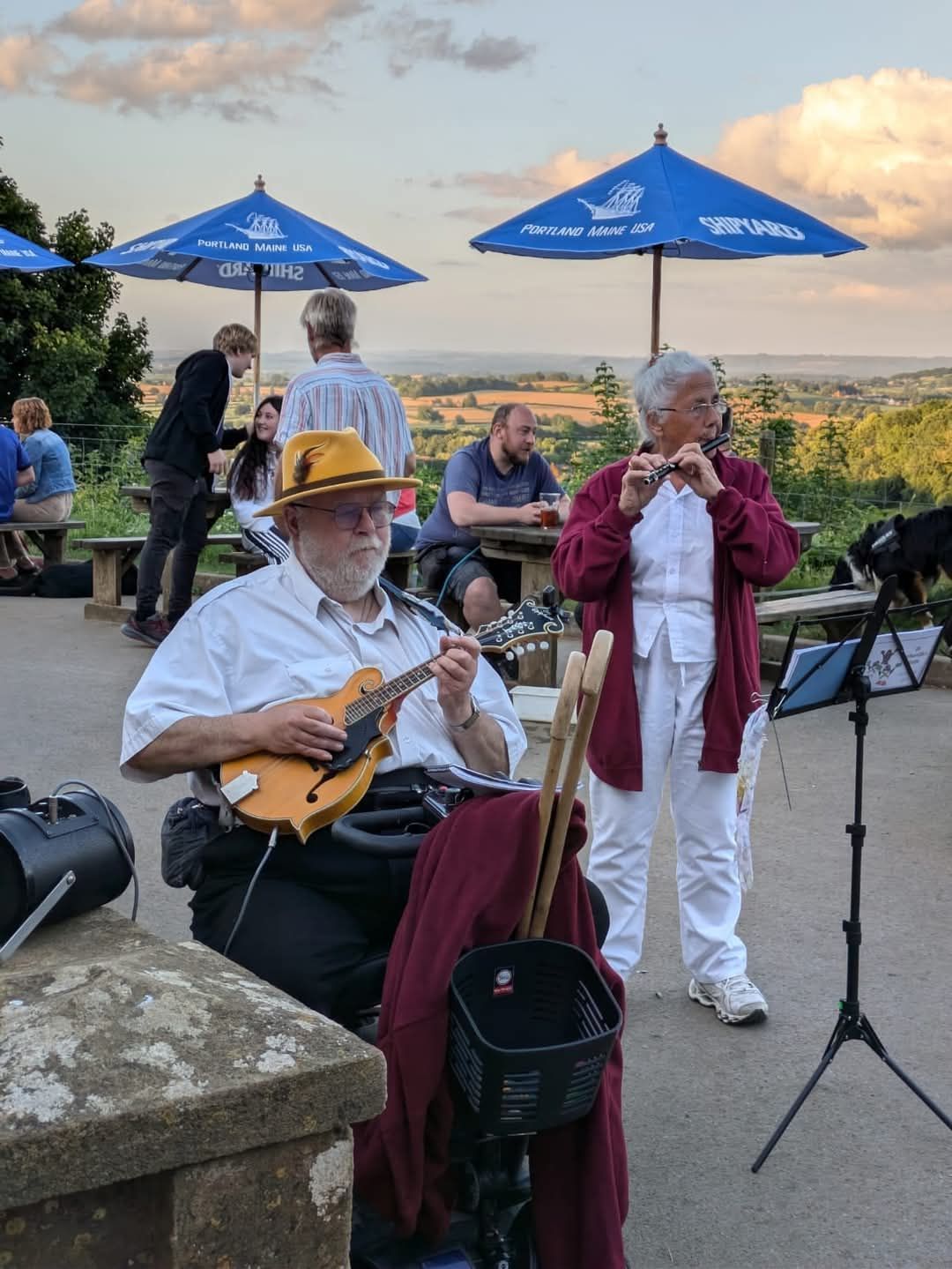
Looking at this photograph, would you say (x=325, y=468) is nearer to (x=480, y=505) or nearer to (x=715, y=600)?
(x=715, y=600)

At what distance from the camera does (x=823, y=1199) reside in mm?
3303

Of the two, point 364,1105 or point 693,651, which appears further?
point 693,651

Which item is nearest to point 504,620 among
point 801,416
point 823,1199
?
point 823,1199

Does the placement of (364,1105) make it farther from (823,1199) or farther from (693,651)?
(693,651)

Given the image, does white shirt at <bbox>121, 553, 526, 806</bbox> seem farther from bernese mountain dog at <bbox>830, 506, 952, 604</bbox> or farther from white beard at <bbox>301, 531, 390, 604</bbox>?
bernese mountain dog at <bbox>830, 506, 952, 604</bbox>

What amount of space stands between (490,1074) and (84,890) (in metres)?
0.84

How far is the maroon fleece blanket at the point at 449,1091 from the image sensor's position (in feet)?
8.61

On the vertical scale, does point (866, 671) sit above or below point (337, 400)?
below

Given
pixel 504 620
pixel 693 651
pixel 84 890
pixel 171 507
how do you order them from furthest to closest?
pixel 171 507, pixel 693 651, pixel 504 620, pixel 84 890

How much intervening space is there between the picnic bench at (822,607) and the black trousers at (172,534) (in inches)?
146

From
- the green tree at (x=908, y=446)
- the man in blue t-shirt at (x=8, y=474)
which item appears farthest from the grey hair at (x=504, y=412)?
the man in blue t-shirt at (x=8, y=474)

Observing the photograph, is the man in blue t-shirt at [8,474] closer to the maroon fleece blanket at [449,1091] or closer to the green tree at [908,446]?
the green tree at [908,446]

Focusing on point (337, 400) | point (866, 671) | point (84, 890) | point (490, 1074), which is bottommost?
point (490, 1074)

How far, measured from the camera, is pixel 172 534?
9.59 meters
